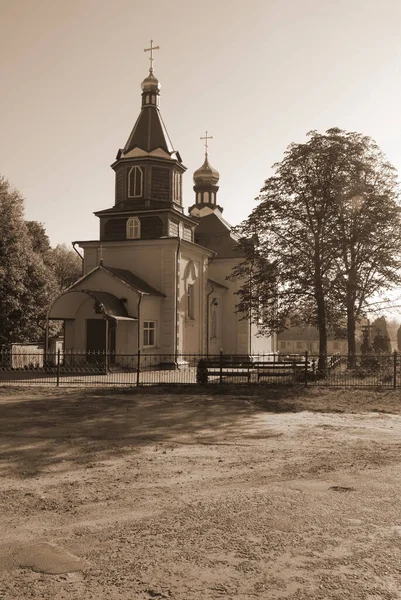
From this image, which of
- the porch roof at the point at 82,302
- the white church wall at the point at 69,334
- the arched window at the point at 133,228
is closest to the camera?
the porch roof at the point at 82,302

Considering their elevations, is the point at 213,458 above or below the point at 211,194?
below

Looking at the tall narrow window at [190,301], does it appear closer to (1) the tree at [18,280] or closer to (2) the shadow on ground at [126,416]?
(1) the tree at [18,280]

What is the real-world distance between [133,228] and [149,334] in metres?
6.59

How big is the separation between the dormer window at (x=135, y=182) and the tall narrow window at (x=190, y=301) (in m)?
6.21

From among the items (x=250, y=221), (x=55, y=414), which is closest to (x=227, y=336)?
(x=250, y=221)

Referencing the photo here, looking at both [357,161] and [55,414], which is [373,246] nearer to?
[357,161]

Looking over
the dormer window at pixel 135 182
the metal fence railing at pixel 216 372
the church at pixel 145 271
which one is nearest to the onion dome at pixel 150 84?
the church at pixel 145 271

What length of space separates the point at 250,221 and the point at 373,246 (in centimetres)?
568

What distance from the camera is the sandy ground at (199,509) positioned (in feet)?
15.8

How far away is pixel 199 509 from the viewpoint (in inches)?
264

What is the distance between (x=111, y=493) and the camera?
736 centimetres

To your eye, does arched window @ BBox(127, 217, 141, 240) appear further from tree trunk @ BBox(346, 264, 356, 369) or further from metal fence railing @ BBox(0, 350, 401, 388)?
tree trunk @ BBox(346, 264, 356, 369)

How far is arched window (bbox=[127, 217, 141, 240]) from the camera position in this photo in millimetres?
32875

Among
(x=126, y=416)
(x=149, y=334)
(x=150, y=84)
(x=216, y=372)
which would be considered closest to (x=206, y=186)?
(x=150, y=84)
